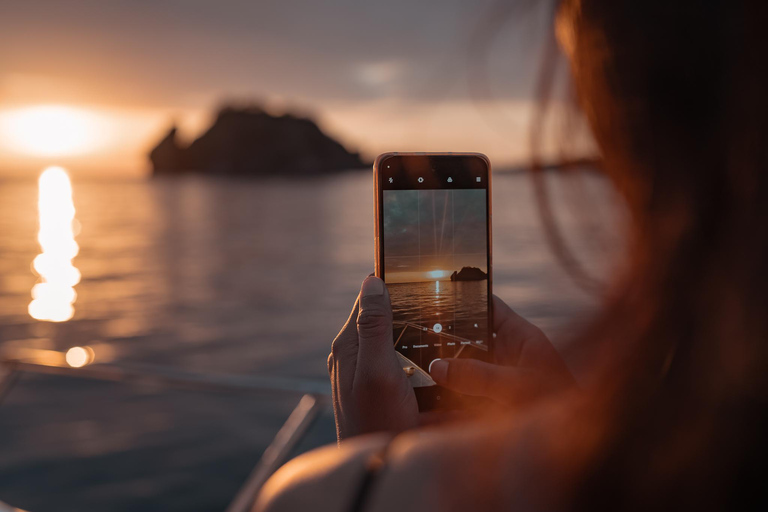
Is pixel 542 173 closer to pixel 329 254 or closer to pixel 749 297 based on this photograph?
pixel 749 297

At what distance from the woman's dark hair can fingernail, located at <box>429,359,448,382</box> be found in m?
0.48

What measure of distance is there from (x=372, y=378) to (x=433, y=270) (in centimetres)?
20

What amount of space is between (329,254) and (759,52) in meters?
28.3

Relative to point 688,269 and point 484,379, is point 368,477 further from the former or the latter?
point 484,379

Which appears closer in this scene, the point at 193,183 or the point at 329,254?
the point at 329,254

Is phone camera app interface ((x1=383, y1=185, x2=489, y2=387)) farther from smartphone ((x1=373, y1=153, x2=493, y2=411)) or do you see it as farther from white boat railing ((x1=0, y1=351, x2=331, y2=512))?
white boat railing ((x1=0, y1=351, x2=331, y2=512))

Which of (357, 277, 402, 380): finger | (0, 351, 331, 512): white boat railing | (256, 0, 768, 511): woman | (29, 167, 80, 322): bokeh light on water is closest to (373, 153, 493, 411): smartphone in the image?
(357, 277, 402, 380): finger

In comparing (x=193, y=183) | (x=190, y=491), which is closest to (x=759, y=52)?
(x=190, y=491)

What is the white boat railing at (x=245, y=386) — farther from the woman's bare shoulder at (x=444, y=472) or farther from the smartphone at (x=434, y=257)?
the woman's bare shoulder at (x=444, y=472)

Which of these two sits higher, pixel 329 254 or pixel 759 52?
pixel 759 52

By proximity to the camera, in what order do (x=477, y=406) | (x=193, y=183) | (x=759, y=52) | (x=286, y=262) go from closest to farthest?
(x=759, y=52)
(x=477, y=406)
(x=286, y=262)
(x=193, y=183)

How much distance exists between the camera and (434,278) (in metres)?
0.96

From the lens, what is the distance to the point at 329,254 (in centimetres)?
2856

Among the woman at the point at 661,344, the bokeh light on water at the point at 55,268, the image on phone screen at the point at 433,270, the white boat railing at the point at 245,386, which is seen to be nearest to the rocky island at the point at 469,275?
the image on phone screen at the point at 433,270
